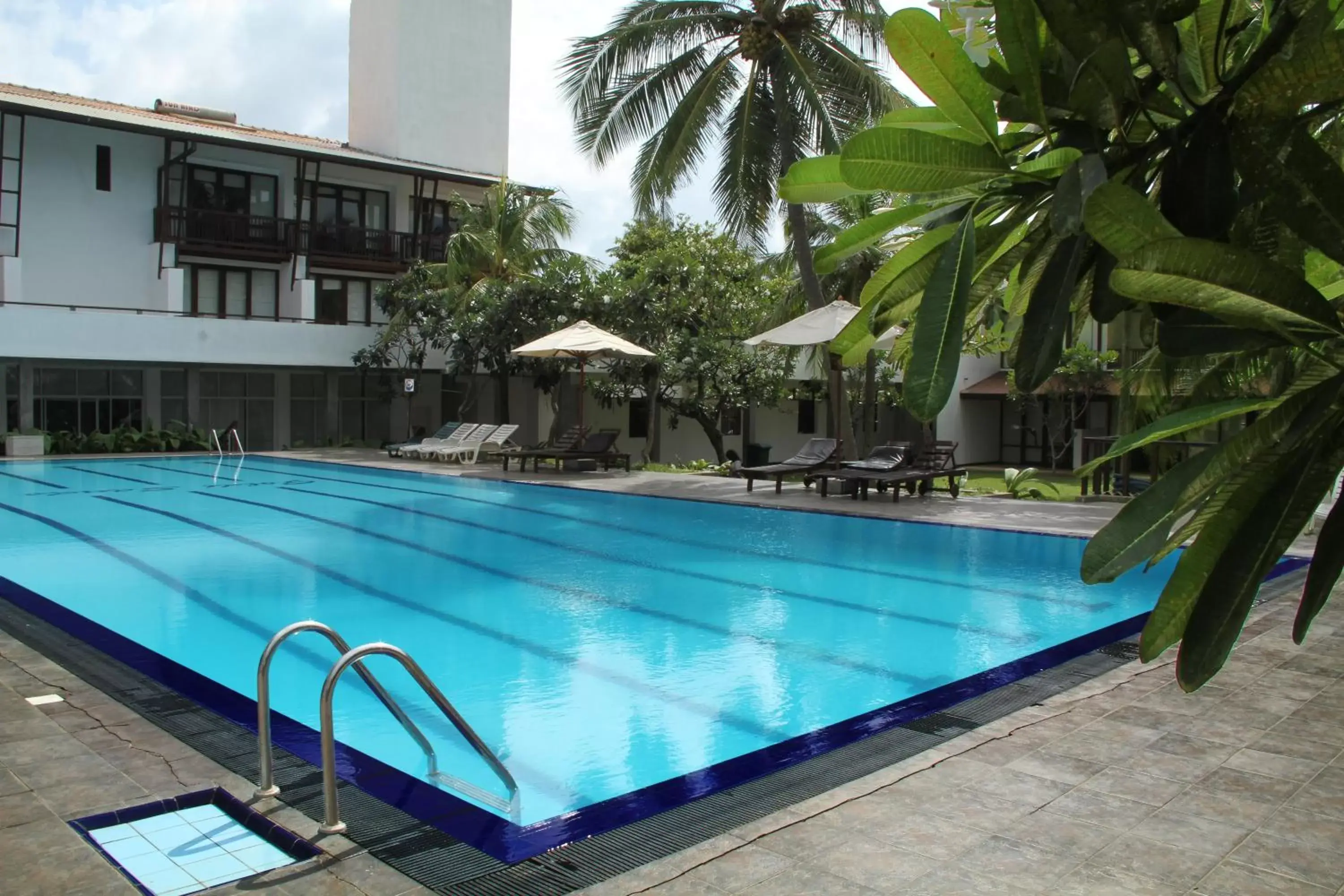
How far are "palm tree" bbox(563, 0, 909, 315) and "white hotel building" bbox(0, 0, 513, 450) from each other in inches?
471

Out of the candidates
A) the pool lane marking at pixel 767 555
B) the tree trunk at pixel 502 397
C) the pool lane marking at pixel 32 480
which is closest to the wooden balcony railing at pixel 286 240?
the tree trunk at pixel 502 397

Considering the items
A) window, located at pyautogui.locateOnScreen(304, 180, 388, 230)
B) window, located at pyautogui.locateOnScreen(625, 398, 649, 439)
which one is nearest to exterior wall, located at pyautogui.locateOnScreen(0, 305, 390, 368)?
window, located at pyautogui.locateOnScreen(304, 180, 388, 230)

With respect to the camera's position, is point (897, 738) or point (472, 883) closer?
point (472, 883)

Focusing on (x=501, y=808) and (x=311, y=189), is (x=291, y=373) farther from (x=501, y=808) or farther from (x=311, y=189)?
(x=501, y=808)

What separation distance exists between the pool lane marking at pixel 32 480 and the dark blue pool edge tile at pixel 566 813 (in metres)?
12.7

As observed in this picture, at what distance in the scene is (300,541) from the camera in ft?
43.9

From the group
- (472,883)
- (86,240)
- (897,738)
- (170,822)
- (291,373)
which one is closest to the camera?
(472,883)

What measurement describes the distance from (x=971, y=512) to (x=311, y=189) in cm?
2380

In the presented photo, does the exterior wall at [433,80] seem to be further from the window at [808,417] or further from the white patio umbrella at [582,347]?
the white patio umbrella at [582,347]

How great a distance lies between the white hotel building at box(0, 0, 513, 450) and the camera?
88.5 ft

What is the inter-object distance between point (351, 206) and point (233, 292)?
14.9 feet

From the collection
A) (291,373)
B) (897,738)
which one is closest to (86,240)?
(291,373)

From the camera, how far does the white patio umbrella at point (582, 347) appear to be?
20.9m

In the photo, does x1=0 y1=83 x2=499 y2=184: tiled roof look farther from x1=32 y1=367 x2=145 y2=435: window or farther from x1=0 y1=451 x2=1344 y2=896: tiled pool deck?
x1=0 y1=451 x2=1344 y2=896: tiled pool deck
